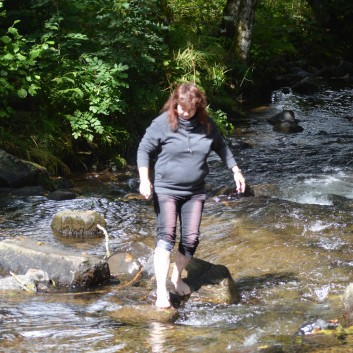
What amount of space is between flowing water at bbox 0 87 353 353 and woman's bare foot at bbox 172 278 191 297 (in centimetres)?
12

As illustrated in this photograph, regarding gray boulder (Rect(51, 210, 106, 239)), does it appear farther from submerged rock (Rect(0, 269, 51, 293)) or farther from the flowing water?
submerged rock (Rect(0, 269, 51, 293))

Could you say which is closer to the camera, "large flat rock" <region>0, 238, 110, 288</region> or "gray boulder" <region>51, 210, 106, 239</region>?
"large flat rock" <region>0, 238, 110, 288</region>

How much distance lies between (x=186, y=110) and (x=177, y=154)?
36 cm

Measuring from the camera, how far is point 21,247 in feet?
21.0

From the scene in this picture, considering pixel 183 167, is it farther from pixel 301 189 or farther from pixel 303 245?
pixel 301 189

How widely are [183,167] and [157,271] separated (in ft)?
2.84

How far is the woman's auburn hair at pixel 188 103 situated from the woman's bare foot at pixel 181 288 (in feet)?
4.38

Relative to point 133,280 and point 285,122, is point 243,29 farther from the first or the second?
point 133,280

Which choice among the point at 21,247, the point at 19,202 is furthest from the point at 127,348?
the point at 19,202

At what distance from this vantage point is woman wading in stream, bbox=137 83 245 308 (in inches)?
209

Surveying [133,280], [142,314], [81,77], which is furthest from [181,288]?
[81,77]

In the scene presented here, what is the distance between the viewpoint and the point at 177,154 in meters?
5.35

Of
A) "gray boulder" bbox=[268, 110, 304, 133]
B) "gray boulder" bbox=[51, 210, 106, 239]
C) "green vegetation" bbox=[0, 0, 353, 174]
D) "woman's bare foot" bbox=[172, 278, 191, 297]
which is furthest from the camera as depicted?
"gray boulder" bbox=[268, 110, 304, 133]

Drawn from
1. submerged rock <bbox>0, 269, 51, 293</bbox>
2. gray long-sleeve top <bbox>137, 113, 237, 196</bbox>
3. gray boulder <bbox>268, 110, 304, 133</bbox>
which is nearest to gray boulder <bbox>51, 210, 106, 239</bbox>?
submerged rock <bbox>0, 269, 51, 293</bbox>
